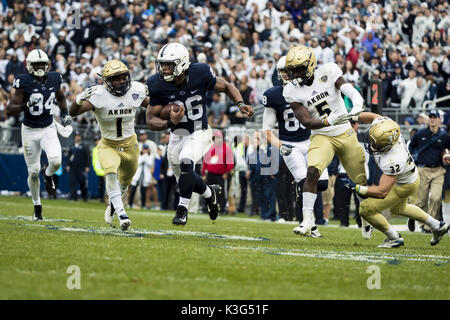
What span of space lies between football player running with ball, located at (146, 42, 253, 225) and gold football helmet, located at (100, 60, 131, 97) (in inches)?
11.3

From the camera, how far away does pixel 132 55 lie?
2161 cm

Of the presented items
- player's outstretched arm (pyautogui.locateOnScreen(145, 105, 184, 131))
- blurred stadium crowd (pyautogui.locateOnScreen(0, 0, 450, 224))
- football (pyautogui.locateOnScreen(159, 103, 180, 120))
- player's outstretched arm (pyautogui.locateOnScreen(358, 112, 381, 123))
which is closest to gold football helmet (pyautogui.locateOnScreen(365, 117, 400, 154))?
player's outstretched arm (pyautogui.locateOnScreen(358, 112, 381, 123))

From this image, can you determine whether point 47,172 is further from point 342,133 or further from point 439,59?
point 439,59

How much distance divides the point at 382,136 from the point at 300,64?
57.8 inches

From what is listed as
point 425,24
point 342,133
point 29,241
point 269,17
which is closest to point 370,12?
point 425,24

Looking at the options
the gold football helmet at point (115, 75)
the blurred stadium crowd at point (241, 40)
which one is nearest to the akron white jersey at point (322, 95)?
the gold football helmet at point (115, 75)

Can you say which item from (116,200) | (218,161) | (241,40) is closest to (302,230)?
(116,200)

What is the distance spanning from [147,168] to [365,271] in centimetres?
1321

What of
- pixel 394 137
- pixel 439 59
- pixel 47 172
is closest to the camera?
pixel 394 137

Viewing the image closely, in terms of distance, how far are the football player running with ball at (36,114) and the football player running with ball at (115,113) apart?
5.77ft

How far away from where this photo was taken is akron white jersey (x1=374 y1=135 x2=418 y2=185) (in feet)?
28.1

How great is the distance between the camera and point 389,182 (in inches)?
337

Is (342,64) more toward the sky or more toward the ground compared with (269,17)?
more toward the ground

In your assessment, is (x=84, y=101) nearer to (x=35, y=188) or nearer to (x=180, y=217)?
(x=180, y=217)
